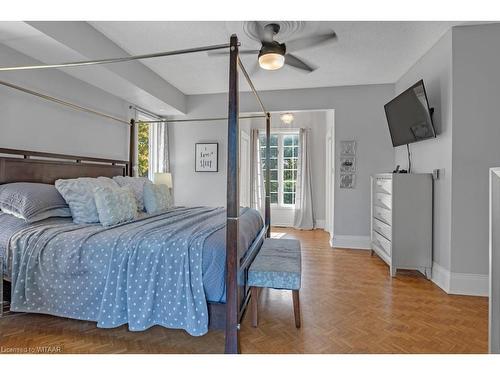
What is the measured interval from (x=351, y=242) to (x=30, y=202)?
4.26 m

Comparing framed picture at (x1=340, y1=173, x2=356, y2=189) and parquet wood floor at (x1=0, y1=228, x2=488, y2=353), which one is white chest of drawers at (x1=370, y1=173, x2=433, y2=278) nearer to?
parquet wood floor at (x1=0, y1=228, x2=488, y2=353)

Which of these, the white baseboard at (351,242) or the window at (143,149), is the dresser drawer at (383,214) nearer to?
the white baseboard at (351,242)

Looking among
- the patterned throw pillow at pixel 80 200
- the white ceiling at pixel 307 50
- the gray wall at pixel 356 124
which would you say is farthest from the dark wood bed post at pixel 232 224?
the gray wall at pixel 356 124

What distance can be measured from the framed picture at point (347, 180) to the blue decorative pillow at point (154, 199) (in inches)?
113

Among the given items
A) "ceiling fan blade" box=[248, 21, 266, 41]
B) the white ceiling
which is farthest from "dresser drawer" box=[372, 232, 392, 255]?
"ceiling fan blade" box=[248, 21, 266, 41]

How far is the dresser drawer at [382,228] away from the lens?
342 cm

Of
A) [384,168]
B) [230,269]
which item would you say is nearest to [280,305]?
[230,269]

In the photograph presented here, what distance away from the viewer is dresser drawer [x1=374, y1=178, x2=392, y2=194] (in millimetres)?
3442

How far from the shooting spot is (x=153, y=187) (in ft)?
10.9

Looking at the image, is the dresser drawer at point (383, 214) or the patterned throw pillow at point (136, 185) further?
the dresser drawer at point (383, 214)

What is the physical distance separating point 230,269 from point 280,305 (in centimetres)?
105

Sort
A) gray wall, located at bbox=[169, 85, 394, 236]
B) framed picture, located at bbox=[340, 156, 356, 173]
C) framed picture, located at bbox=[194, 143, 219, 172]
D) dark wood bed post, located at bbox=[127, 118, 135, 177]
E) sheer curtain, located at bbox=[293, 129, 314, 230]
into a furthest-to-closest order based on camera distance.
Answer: sheer curtain, located at bbox=[293, 129, 314, 230] < framed picture, located at bbox=[194, 143, 219, 172] < framed picture, located at bbox=[340, 156, 356, 173] < gray wall, located at bbox=[169, 85, 394, 236] < dark wood bed post, located at bbox=[127, 118, 135, 177]

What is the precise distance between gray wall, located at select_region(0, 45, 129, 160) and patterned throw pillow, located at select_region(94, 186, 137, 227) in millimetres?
1167
